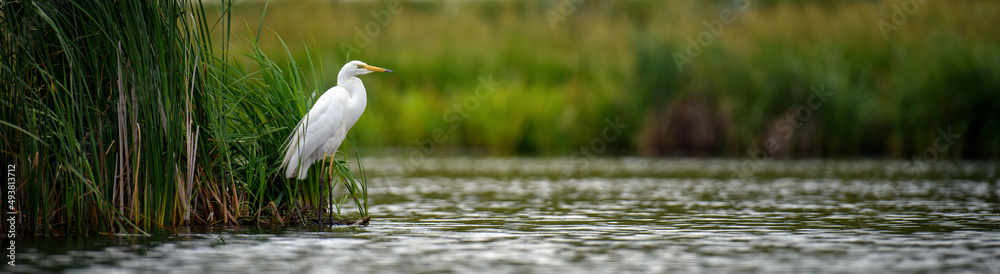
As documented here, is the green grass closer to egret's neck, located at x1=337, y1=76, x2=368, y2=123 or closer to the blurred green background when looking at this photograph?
egret's neck, located at x1=337, y1=76, x2=368, y2=123

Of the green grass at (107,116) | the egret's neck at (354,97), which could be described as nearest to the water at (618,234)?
the green grass at (107,116)

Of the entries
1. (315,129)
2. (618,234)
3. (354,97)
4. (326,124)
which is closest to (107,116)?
(315,129)

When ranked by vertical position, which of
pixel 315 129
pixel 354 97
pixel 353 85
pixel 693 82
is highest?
pixel 693 82

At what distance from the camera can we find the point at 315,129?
9.45 metres

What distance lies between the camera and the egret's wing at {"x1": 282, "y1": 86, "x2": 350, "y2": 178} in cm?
939

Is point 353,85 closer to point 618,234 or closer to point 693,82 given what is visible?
point 618,234

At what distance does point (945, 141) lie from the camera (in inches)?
815

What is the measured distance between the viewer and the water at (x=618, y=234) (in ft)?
24.0

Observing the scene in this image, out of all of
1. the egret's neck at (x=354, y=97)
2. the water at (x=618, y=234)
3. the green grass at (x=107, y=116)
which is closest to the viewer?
the water at (x=618, y=234)

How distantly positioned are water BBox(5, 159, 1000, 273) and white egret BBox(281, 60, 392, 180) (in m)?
0.60

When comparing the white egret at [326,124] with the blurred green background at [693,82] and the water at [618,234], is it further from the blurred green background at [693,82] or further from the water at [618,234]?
the blurred green background at [693,82]

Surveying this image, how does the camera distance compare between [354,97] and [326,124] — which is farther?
[354,97]

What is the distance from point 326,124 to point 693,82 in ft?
45.5

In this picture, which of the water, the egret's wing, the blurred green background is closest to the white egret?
the egret's wing
